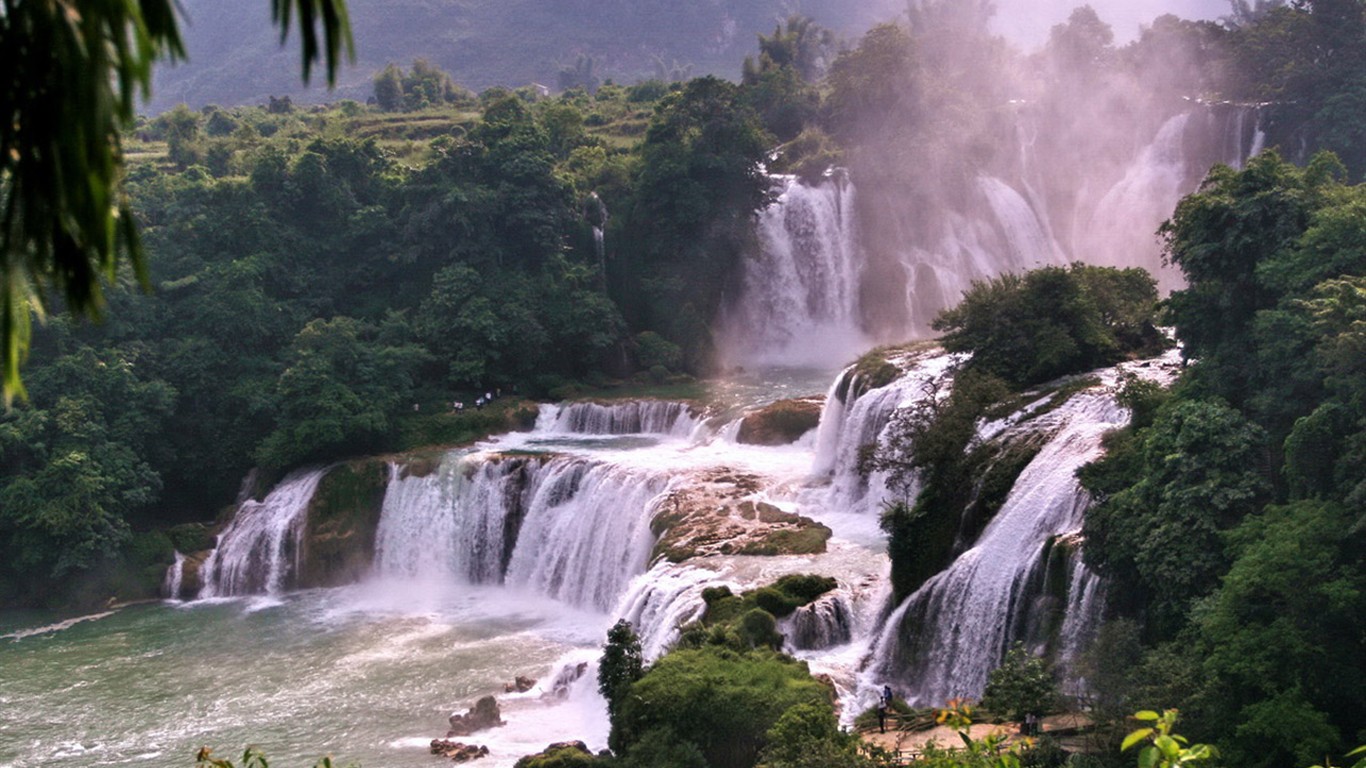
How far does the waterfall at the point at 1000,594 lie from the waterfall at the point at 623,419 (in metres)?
13.7

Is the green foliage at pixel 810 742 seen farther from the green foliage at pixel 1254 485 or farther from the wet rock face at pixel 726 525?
the wet rock face at pixel 726 525

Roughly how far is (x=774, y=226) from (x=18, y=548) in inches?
956

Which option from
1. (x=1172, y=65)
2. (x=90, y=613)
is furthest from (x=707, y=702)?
(x=1172, y=65)

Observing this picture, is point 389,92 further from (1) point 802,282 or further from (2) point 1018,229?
(2) point 1018,229

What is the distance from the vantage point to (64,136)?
2.32m

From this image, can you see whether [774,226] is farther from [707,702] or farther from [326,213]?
[707,702]

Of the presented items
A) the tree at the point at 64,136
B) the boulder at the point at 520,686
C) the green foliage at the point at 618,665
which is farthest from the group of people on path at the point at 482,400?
the tree at the point at 64,136

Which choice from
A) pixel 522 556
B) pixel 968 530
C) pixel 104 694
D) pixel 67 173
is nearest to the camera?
pixel 67 173

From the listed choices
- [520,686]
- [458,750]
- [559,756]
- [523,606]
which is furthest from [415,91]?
[559,756]

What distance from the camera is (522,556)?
27.5 m

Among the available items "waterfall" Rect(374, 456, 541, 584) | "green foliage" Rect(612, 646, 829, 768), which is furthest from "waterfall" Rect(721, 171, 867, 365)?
"green foliage" Rect(612, 646, 829, 768)

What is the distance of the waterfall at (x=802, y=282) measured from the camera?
42.3 metres

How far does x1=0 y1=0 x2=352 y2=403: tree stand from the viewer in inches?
90.8

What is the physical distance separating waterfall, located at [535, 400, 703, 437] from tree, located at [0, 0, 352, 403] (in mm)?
28642
